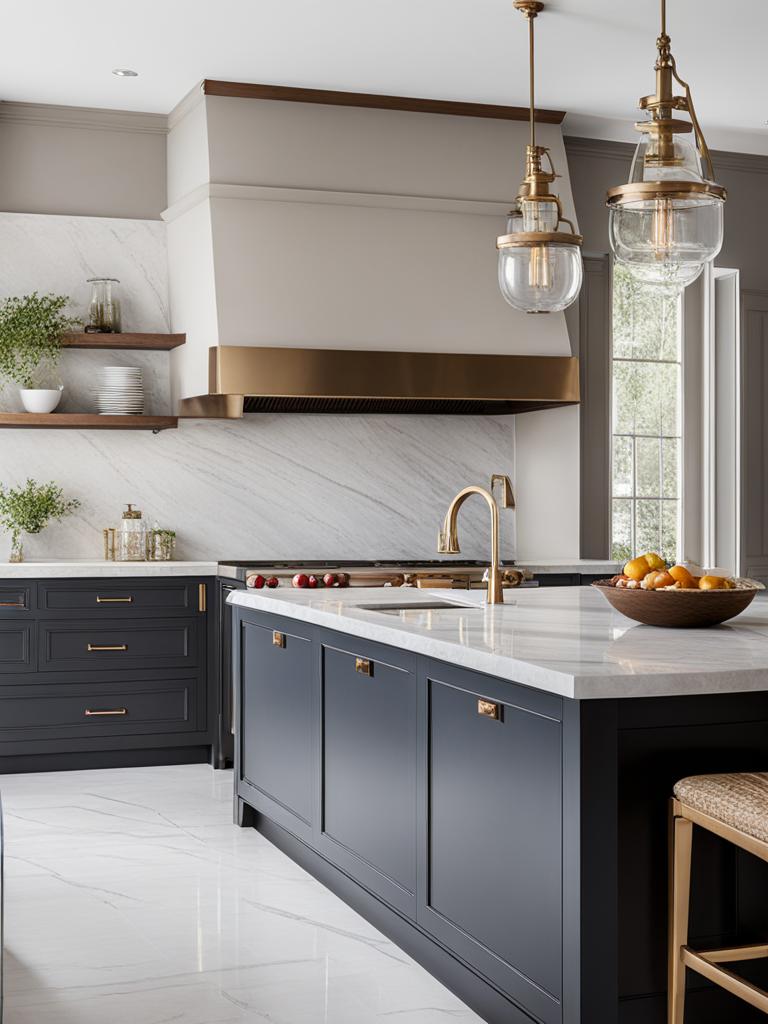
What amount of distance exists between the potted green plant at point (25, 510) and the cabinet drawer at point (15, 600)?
0.39 metres

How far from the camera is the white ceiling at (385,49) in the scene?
15.3 ft

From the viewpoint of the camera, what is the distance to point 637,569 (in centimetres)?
313

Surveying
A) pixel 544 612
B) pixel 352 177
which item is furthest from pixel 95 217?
pixel 544 612

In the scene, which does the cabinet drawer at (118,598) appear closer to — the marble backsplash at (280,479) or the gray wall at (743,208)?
the marble backsplash at (280,479)

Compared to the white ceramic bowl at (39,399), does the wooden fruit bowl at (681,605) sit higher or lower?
lower

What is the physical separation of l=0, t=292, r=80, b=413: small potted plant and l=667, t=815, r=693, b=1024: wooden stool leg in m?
4.03

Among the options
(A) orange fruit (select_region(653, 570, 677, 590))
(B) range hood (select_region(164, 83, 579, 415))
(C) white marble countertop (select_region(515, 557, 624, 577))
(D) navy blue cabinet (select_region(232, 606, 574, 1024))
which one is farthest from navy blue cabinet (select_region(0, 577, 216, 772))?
(A) orange fruit (select_region(653, 570, 677, 590))

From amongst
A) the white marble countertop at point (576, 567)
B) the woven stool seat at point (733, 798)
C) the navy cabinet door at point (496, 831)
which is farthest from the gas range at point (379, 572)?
the woven stool seat at point (733, 798)

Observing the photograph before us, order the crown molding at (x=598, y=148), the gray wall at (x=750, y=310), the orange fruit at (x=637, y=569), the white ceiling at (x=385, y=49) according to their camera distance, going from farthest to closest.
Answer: the gray wall at (x=750, y=310), the crown molding at (x=598, y=148), the white ceiling at (x=385, y=49), the orange fruit at (x=637, y=569)

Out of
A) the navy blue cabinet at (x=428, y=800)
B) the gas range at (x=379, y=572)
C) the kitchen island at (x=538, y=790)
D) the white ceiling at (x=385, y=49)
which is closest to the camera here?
the kitchen island at (x=538, y=790)

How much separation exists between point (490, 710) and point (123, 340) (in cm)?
360

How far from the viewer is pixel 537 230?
344cm

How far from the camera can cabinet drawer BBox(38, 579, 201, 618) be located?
5.26 m

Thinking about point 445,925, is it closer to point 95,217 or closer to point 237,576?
point 237,576
